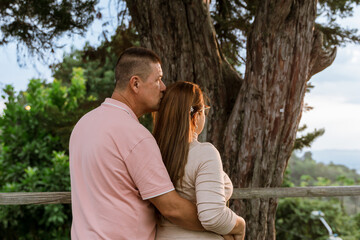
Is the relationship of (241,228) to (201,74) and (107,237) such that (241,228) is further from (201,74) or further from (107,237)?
(201,74)

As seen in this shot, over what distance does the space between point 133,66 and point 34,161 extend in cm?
870

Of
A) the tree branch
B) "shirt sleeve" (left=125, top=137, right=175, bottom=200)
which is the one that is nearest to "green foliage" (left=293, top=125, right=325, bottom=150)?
the tree branch

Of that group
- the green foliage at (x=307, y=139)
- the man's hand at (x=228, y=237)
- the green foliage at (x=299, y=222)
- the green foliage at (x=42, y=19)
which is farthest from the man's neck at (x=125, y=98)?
the green foliage at (x=299, y=222)

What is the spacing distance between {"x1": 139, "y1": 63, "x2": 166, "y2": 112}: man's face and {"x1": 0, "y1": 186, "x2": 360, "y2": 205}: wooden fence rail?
4.70 ft

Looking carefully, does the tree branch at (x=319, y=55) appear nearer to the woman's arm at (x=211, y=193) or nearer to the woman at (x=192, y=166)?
the woman at (x=192, y=166)

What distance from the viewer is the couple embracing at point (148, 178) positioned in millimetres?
1498

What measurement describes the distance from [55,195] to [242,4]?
3443mm

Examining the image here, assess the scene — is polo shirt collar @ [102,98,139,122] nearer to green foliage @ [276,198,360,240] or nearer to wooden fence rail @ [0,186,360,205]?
wooden fence rail @ [0,186,360,205]

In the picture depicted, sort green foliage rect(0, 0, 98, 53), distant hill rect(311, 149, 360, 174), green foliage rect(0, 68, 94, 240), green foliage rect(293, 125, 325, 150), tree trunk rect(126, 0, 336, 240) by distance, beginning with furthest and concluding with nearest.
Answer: distant hill rect(311, 149, 360, 174)
green foliage rect(0, 68, 94, 240)
green foliage rect(293, 125, 325, 150)
green foliage rect(0, 0, 98, 53)
tree trunk rect(126, 0, 336, 240)

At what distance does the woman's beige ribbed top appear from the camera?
4.91ft

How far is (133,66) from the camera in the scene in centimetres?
172

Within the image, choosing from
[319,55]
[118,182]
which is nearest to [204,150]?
[118,182]

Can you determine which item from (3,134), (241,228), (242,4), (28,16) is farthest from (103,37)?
(3,134)

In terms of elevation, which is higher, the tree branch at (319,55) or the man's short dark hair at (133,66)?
the tree branch at (319,55)
